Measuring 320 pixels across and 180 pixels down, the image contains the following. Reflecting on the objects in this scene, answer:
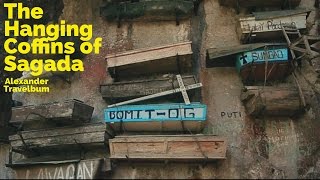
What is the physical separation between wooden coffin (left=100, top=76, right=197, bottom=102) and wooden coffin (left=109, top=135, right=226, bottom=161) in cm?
113

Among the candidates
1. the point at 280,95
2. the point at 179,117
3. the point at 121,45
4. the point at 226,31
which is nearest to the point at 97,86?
the point at 121,45

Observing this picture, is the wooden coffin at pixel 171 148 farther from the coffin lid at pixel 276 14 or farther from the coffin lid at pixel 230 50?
the coffin lid at pixel 276 14

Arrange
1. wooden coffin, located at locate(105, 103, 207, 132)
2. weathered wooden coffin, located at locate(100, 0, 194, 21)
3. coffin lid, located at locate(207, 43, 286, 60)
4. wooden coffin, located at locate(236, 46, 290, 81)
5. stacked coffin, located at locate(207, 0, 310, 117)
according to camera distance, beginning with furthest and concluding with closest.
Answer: weathered wooden coffin, located at locate(100, 0, 194, 21) < coffin lid, located at locate(207, 43, 286, 60) < wooden coffin, located at locate(236, 46, 290, 81) < stacked coffin, located at locate(207, 0, 310, 117) < wooden coffin, located at locate(105, 103, 207, 132)

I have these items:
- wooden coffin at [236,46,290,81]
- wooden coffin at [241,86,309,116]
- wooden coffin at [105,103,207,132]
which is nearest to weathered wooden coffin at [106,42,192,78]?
wooden coffin at [105,103,207,132]

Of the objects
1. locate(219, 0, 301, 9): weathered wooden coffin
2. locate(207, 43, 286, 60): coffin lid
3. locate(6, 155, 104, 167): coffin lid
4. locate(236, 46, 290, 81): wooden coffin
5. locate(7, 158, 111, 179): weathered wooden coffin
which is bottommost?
locate(7, 158, 111, 179): weathered wooden coffin

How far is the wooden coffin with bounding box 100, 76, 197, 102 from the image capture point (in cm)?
888

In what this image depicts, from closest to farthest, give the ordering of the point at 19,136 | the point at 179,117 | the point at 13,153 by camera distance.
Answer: the point at 179,117, the point at 19,136, the point at 13,153

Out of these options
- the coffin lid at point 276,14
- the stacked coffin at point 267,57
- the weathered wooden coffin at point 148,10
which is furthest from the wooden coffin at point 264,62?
the weathered wooden coffin at point 148,10

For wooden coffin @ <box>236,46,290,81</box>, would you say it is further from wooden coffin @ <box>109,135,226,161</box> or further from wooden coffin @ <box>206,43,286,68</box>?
wooden coffin @ <box>109,135,226,161</box>

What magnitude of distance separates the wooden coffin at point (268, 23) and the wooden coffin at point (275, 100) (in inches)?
53.4

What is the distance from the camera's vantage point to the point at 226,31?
9.94 metres

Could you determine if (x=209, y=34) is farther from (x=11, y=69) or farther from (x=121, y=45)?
(x=11, y=69)

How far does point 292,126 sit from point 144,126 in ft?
10.1

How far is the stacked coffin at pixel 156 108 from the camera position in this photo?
811cm
